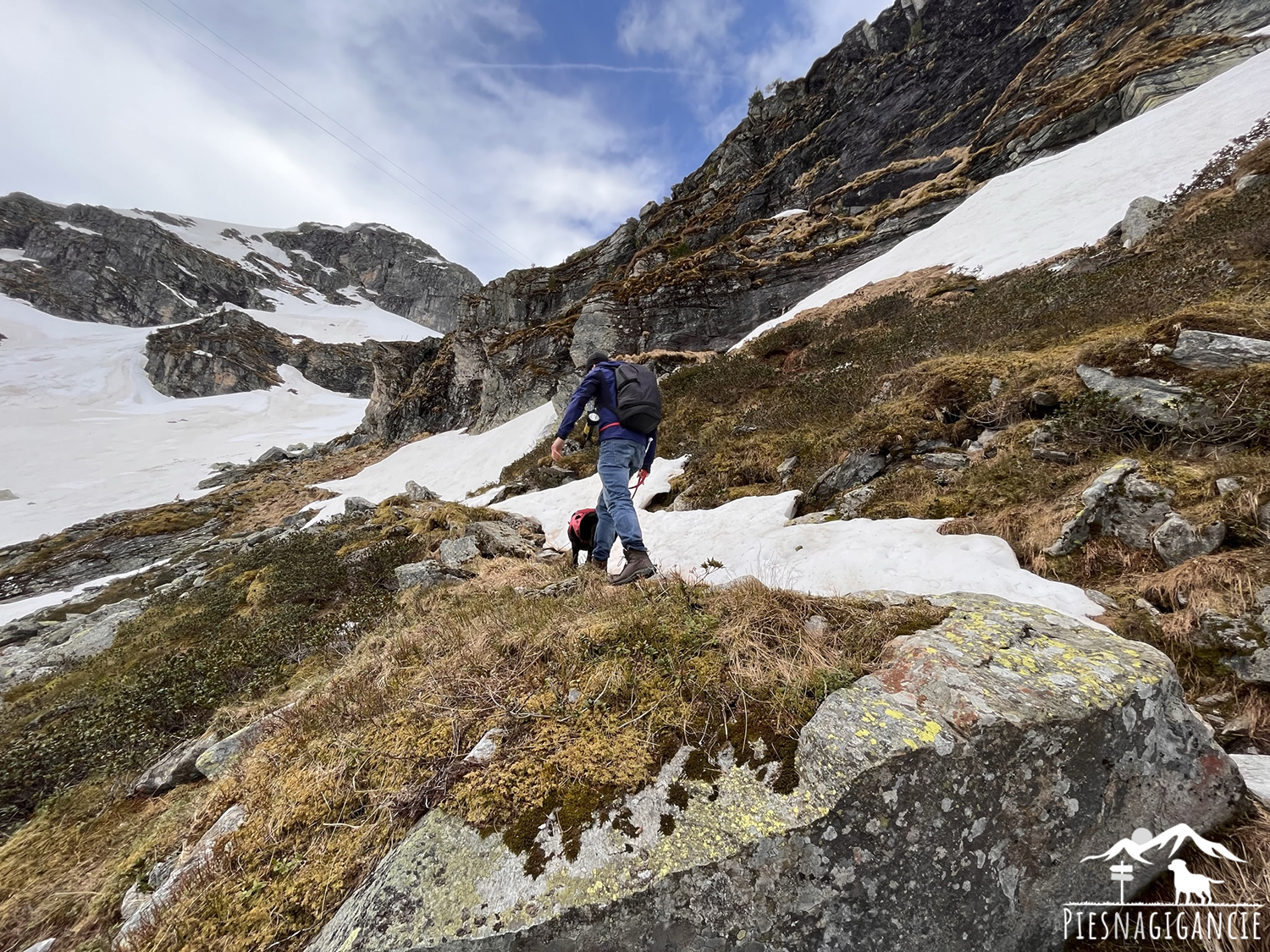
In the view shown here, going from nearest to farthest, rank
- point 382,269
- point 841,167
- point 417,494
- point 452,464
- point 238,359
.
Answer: point 417,494
point 452,464
point 841,167
point 238,359
point 382,269

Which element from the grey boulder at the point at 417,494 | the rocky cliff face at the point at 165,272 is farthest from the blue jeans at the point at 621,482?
the rocky cliff face at the point at 165,272

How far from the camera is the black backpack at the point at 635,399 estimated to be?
5004 millimetres

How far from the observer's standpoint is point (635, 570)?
483cm

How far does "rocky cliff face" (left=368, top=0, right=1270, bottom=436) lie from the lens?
24.3 metres

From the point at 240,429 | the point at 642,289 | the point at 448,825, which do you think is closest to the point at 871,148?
the point at 642,289

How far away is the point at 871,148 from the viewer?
38312 millimetres

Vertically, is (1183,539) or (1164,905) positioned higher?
(1183,539)

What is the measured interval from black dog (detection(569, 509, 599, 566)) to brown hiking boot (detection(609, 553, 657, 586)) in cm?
137

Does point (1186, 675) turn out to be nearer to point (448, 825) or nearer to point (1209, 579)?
point (1209, 579)

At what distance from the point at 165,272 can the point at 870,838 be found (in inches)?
6220

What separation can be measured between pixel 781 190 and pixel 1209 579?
47225 mm

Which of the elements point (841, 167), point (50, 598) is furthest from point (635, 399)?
point (841, 167)

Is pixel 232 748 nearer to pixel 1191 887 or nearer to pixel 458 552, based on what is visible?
pixel 458 552

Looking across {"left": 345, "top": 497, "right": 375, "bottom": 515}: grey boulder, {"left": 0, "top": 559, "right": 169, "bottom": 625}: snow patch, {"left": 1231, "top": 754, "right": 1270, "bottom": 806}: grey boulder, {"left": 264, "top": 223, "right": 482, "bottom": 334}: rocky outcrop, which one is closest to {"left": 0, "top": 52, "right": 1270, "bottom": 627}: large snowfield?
{"left": 1231, "top": 754, "right": 1270, "bottom": 806}: grey boulder
